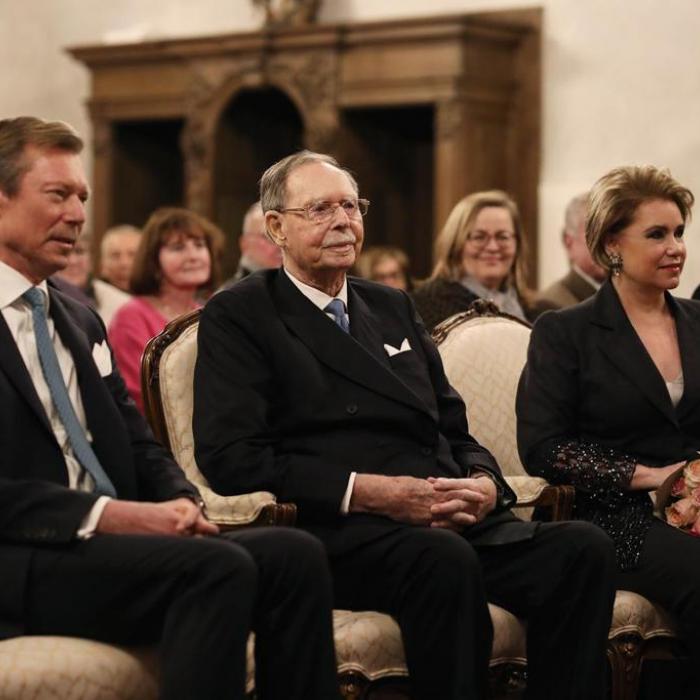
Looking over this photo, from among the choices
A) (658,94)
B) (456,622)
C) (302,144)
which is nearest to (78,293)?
(456,622)

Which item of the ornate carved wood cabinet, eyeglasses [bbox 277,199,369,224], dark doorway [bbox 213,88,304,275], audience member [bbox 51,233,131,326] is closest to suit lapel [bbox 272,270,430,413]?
eyeglasses [bbox 277,199,369,224]

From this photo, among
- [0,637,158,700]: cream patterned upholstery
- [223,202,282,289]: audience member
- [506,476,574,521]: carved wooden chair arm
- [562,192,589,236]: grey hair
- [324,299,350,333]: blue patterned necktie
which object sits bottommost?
[0,637,158,700]: cream patterned upholstery

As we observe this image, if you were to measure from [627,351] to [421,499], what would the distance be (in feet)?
2.57

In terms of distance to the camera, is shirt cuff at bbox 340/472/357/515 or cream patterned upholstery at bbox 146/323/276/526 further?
cream patterned upholstery at bbox 146/323/276/526

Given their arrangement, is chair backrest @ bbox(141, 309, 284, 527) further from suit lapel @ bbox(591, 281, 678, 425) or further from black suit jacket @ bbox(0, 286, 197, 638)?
suit lapel @ bbox(591, 281, 678, 425)

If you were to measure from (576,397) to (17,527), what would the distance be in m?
1.54

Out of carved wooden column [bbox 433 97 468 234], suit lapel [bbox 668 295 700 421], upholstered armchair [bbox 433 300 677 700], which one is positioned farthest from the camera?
carved wooden column [bbox 433 97 468 234]

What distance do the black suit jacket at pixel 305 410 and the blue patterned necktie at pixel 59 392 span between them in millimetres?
369

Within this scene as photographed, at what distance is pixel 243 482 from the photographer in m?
3.39

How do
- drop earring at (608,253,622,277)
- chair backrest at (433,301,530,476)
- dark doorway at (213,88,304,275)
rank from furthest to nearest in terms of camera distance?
dark doorway at (213,88,304,275)
chair backrest at (433,301,530,476)
drop earring at (608,253,622,277)

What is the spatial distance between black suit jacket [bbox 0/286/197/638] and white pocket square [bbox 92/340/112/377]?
0.02 metres

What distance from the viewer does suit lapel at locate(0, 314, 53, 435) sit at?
9.83 ft

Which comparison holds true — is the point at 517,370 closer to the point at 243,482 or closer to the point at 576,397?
the point at 576,397

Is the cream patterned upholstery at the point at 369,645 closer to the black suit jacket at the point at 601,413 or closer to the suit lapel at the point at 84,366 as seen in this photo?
the suit lapel at the point at 84,366
